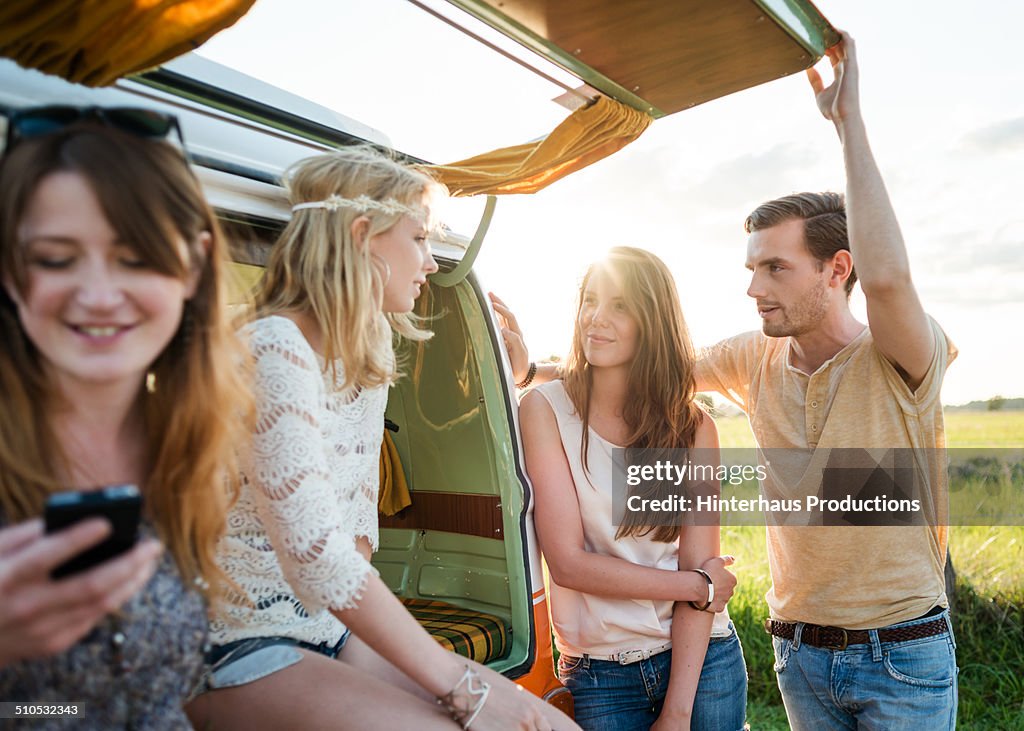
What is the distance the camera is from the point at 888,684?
2439 mm

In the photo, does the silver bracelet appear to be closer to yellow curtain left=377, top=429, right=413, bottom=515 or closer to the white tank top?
the white tank top

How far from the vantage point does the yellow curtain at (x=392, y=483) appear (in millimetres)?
3033

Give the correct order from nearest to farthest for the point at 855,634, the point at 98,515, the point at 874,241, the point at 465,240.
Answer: the point at 98,515 < the point at 874,241 < the point at 855,634 < the point at 465,240

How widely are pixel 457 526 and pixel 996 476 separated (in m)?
5.65

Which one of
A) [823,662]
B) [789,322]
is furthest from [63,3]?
[823,662]

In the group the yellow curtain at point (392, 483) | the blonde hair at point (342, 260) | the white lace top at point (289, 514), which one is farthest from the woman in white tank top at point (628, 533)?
the white lace top at point (289, 514)

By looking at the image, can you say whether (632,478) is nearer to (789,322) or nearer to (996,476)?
(789,322)

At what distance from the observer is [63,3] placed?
134cm

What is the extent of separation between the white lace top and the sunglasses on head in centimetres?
46

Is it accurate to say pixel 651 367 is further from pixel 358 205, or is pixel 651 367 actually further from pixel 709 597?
pixel 358 205

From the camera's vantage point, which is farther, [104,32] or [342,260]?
[342,260]

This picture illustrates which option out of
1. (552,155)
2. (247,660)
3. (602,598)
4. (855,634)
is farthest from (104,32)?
(855,634)

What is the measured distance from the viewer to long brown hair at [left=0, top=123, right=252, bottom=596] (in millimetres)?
1123

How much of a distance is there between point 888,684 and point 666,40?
2023 mm
